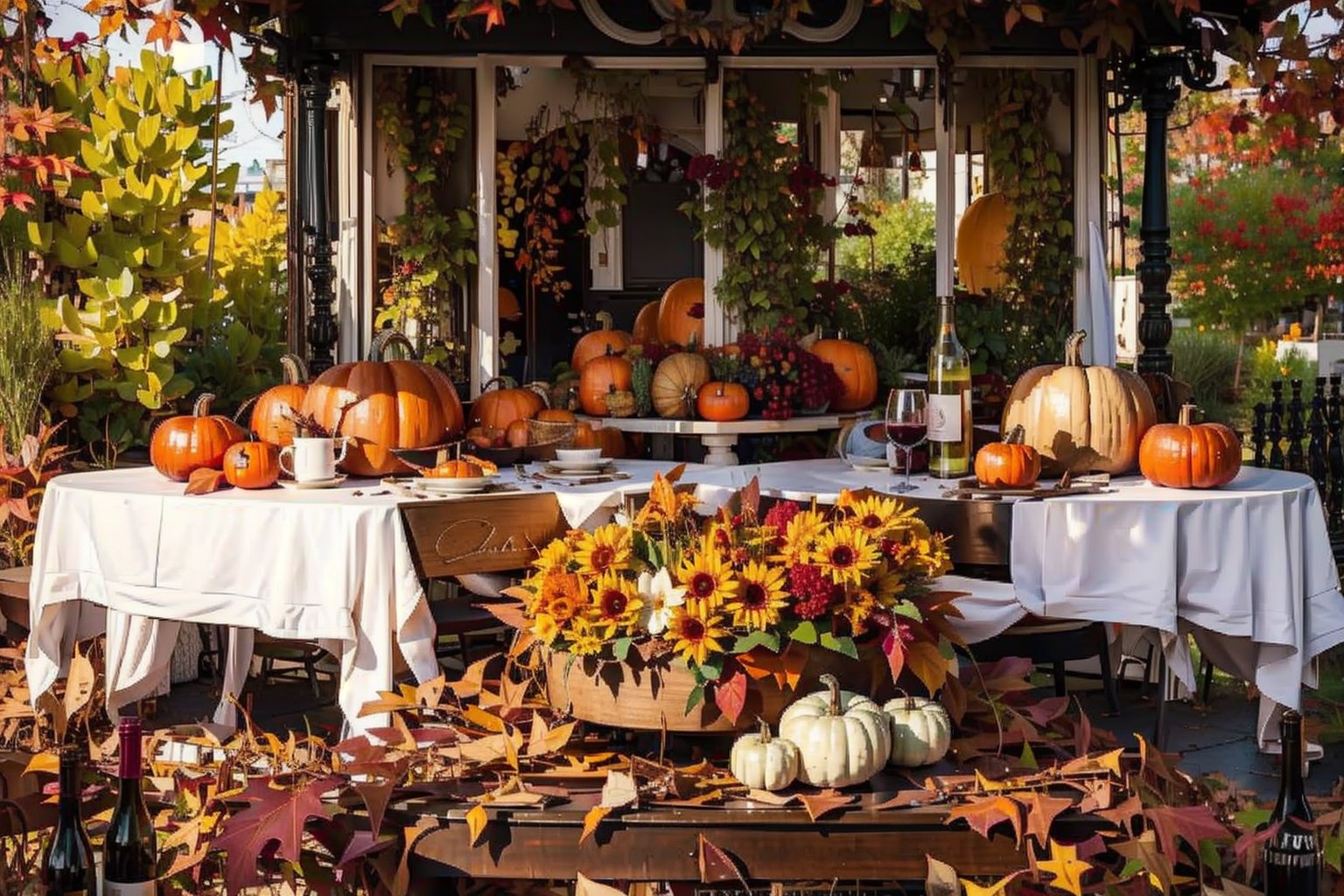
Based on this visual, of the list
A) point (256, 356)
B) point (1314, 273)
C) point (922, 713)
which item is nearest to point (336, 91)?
point (256, 356)

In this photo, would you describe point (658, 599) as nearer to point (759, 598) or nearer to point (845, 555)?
point (759, 598)

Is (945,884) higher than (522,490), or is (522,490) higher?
(522,490)

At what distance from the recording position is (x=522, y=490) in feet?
15.1

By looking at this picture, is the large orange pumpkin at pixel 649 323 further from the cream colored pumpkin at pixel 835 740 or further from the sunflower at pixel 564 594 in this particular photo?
the cream colored pumpkin at pixel 835 740

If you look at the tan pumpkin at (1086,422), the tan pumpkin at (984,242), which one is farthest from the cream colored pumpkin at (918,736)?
the tan pumpkin at (984,242)

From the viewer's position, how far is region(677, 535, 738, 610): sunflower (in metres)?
2.80

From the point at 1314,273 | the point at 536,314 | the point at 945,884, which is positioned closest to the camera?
the point at 945,884

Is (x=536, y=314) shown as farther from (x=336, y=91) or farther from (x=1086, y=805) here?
(x=1086, y=805)

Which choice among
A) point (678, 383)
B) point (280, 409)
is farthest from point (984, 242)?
point (280, 409)

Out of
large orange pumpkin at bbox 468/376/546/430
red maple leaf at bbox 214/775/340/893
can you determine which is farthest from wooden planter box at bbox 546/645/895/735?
large orange pumpkin at bbox 468/376/546/430

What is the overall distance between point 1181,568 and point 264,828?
2.71 meters

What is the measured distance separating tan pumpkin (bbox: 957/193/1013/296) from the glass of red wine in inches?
148

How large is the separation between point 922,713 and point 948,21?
485 centimetres

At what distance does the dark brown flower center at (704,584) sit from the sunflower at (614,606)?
11 centimetres
